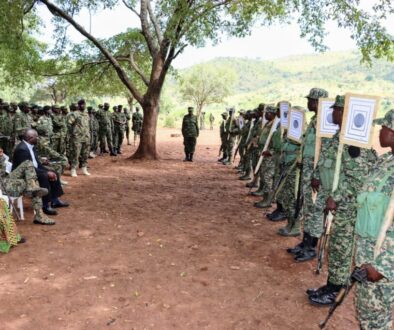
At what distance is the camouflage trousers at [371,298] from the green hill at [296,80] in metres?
34.0

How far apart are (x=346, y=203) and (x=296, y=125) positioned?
7.62 feet

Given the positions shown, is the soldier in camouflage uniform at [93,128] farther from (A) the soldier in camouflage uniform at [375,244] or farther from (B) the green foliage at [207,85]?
(B) the green foliage at [207,85]

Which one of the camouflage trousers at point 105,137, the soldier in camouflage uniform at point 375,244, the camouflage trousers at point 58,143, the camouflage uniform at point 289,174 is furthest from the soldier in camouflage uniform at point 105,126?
the soldier in camouflage uniform at point 375,244

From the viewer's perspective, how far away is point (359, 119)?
3.52 m

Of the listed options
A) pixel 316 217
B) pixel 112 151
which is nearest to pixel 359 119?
pixel 316 217

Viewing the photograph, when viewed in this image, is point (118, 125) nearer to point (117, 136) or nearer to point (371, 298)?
point (117, 136)

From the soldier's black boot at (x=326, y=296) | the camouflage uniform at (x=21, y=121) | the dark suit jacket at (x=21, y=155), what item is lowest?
the soldier's black boot at (x=326, y=296)

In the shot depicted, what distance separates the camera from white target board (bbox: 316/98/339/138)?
4.32m

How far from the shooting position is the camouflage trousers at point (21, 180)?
579 centimetres

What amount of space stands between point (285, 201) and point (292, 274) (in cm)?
143

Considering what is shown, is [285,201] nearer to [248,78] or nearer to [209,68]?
[209,68]

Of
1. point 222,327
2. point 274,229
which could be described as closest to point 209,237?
point 274,229

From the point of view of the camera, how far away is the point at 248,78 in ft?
356

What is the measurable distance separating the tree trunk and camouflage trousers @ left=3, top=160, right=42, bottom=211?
755cm
